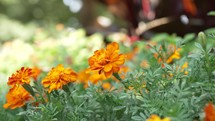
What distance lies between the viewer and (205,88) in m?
1.13

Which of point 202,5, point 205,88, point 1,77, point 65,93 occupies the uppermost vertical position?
point 202,5

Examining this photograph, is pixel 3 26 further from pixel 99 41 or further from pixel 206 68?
pixel 206 68

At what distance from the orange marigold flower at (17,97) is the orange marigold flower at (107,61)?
0.30m

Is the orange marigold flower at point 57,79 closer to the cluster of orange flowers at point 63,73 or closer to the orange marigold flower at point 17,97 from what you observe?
the cluster of orange flowers at point 63,73

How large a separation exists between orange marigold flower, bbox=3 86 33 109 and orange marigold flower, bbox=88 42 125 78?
0.30 metres

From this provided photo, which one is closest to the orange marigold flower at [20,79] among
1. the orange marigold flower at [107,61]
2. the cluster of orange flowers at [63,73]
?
the cluster of orange flowers at [63,73]

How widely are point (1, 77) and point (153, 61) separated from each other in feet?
3.98

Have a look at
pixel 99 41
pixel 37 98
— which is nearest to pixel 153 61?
pixel 37 98

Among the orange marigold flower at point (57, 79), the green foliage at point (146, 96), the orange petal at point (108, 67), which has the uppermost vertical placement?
the orange marigold flower at point (57, 79)

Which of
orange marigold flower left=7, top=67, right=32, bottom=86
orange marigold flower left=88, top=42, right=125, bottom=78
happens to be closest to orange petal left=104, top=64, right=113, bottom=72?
orange marigold flower left=88, top=42, right=125, bottom=78

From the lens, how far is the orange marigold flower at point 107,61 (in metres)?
1.17

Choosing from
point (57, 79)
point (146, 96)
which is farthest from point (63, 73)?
point (146, 96)

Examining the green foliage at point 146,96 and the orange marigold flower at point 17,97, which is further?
the orange marigold flower at point 17,97

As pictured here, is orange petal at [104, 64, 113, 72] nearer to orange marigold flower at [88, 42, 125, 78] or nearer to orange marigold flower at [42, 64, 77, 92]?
orange marigold flower at [88, 42, 125, 78]
